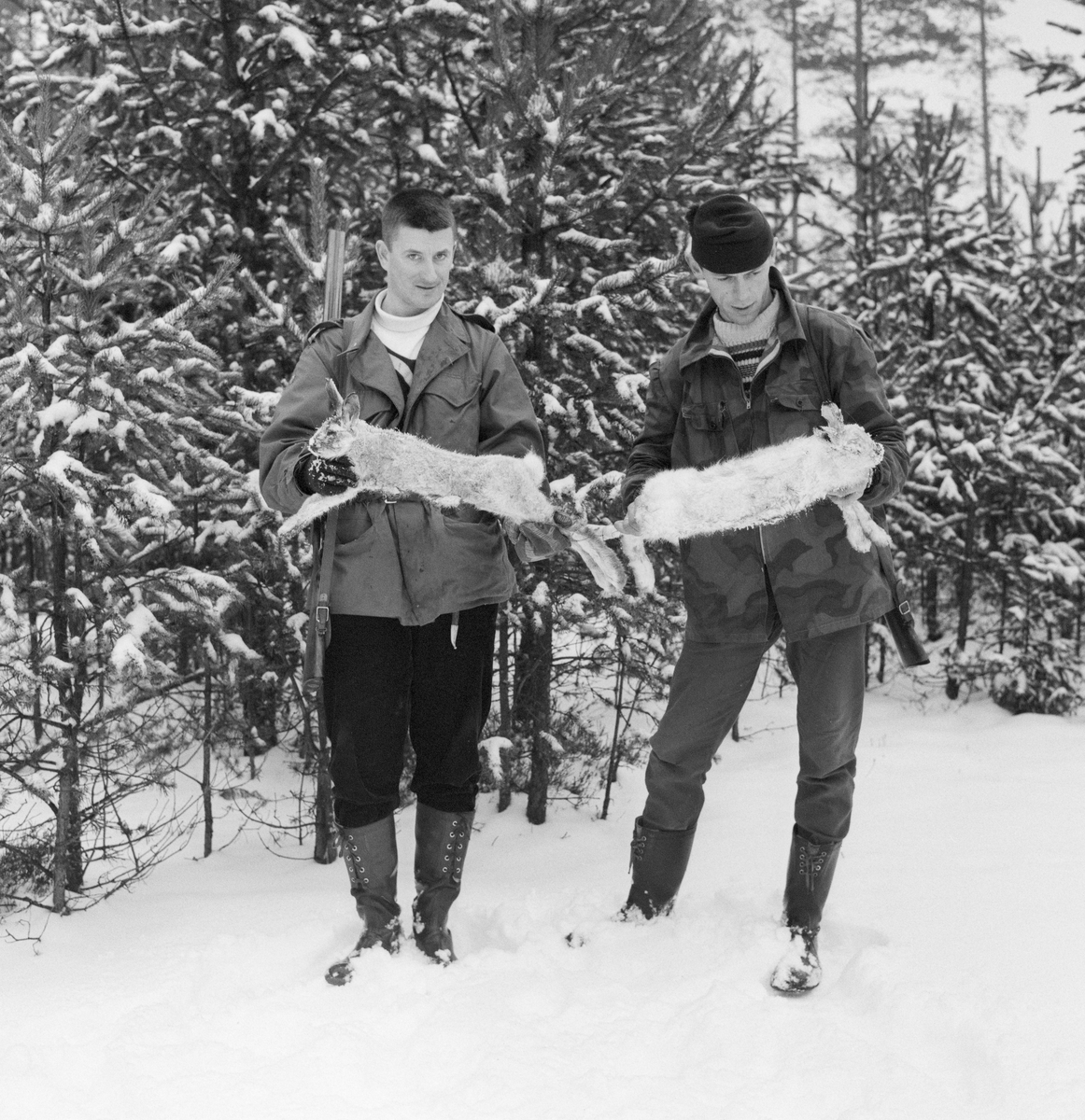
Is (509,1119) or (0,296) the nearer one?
(509,1119)

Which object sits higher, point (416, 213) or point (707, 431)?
point (416, 213)

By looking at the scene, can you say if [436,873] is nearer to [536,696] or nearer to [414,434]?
[414,434]

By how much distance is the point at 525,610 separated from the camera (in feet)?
16.3

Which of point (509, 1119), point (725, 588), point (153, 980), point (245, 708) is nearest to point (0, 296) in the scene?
point (245, 708)

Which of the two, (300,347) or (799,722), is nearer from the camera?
(799,722)

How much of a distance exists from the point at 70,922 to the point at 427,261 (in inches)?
110

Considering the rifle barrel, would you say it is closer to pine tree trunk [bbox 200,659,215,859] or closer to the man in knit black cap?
the man in knit black cap

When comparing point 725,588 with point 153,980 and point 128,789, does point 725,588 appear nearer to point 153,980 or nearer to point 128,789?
point 153,980

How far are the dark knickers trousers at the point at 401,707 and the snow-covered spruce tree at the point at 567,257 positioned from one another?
160 centimetres

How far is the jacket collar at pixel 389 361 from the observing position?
300 cm

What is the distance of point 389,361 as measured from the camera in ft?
9.95

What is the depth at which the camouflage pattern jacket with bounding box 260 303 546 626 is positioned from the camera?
293cm

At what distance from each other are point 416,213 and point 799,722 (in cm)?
199

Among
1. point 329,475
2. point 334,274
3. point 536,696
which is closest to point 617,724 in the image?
point 536,696
